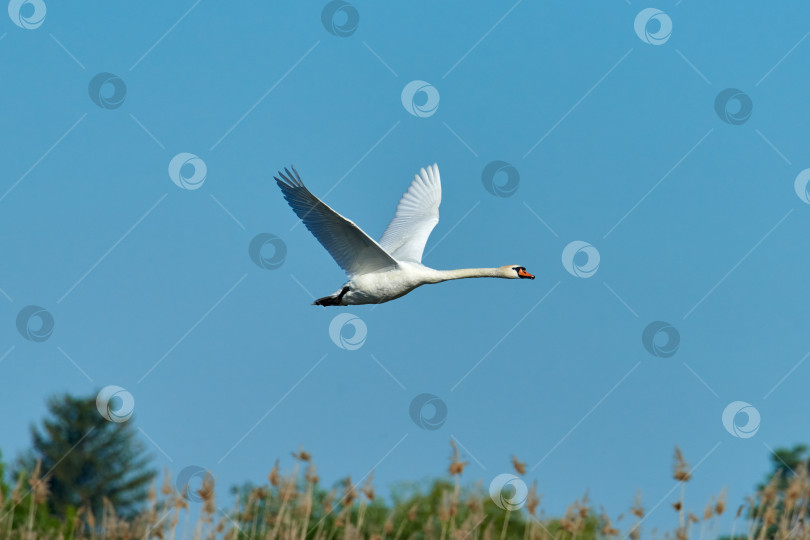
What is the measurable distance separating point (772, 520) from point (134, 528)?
20.8 feet

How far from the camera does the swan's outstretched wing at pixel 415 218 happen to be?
58.0ft

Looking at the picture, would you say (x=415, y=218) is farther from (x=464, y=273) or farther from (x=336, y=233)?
(x=336, y=233)

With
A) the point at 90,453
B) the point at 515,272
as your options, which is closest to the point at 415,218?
the point at 515,272

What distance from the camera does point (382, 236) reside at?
18.5 meters

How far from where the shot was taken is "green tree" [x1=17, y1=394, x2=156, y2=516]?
67.4m

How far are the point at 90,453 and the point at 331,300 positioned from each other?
5646cm

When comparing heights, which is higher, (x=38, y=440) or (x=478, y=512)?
(x=478, y=512)

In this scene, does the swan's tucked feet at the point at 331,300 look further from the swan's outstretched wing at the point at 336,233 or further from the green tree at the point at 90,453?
the green tree at the point at 90,453

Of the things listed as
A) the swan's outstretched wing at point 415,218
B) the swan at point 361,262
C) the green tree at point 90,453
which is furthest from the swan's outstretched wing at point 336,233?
the green tree at point 90,453

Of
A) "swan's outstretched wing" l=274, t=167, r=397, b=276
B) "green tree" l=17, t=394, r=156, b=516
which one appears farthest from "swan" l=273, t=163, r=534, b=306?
"green tree" l=17, t=394, r=156, b=516

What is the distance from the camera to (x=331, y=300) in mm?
16344

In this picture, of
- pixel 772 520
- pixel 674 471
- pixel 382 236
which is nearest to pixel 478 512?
pixel 674 471

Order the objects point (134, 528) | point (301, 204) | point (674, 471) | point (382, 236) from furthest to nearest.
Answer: point (382, 236) < point (301, 204) < point (674, 471) < point (134, 528)

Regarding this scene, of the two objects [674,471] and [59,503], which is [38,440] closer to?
[59,503]
